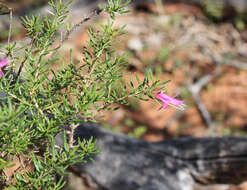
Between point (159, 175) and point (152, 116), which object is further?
point (152, 116)

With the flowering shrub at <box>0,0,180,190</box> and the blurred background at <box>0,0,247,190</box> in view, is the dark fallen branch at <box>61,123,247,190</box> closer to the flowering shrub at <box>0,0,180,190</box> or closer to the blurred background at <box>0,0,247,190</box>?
the flowering shrub at <box>0,0,180,190</box>

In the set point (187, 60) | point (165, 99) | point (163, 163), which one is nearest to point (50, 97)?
point (165, 99)

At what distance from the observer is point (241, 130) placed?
2988mm

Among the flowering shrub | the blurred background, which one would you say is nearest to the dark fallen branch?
the flowering shrub

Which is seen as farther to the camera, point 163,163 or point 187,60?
point 187,60

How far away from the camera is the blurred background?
316 centimetres

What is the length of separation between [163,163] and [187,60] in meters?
2.56

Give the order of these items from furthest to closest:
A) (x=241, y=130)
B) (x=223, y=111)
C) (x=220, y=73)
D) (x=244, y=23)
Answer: (x=244, y=23) → (x=220, y=73) → (x=223, y=111) → (x=241, y=130)

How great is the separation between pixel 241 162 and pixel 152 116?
183 cm

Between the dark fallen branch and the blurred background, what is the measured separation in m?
1.00

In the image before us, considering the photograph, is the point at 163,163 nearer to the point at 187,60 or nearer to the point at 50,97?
the point at 50,97

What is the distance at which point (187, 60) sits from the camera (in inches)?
156

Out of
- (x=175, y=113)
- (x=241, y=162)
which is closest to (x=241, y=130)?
(x=175, y=113)

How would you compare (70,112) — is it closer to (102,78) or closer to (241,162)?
(102,78)
